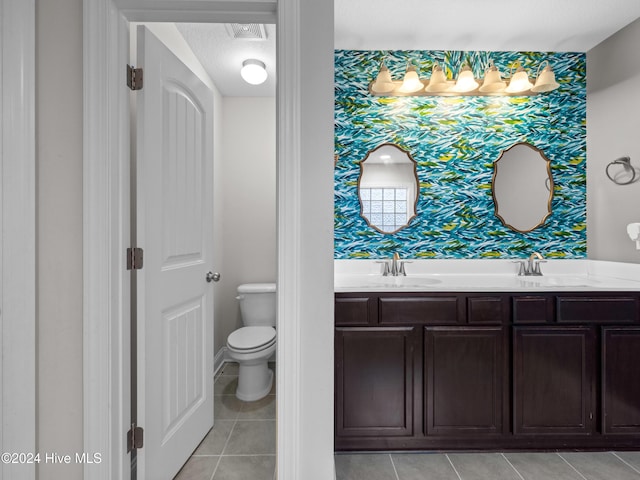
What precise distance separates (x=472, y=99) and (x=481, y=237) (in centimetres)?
98

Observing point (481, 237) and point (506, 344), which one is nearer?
point (506, 344)

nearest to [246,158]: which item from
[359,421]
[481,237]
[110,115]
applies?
[110,115]

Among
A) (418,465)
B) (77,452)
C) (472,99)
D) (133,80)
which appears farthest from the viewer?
→ (472,99)

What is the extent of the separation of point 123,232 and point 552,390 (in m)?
2.19

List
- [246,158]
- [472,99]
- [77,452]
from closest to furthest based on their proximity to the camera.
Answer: [77,452] → [472,99] → [246,158]

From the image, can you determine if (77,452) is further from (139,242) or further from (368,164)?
(368,164)

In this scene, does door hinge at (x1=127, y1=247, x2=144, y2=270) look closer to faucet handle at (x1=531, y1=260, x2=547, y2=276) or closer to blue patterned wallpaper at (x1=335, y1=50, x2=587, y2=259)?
blue patterned wallpaper at (x1=335, y1=50, x2=587, y2=259)

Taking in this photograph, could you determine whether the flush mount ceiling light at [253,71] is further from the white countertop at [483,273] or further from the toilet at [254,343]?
the toilet at [254,343]

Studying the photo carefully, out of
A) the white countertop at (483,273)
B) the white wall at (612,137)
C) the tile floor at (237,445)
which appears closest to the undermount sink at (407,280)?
the white countertop at (483,273)

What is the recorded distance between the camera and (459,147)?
2.28m

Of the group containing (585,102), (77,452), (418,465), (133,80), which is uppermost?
(585,102)

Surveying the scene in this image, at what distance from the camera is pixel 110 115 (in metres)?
Answer: 1.20

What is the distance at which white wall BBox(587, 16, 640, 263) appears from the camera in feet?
6.57

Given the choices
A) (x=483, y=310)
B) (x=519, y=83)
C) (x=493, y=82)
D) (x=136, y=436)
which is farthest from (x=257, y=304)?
(x=519, y=83)
